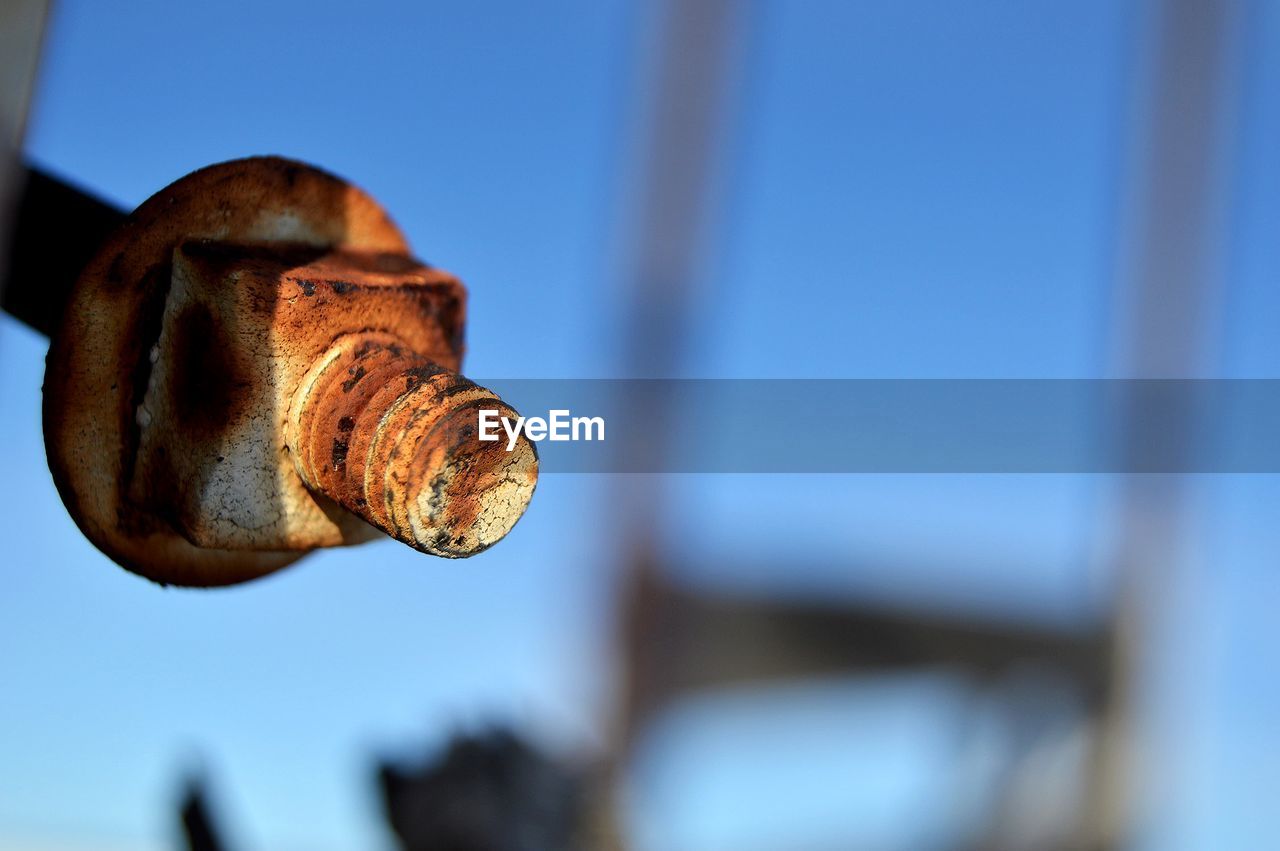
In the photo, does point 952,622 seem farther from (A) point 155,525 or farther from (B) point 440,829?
(A) point 155,525

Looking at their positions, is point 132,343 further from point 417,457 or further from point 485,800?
point 485,800

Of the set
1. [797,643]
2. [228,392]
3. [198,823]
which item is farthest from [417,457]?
[797,643]

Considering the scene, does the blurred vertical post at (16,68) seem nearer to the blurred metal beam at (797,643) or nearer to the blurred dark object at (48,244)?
the blurred dark object at (48,244)

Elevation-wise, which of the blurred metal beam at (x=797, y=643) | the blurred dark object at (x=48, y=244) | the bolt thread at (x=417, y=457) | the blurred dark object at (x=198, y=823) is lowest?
the blurred dark object at (x=198, y=823)

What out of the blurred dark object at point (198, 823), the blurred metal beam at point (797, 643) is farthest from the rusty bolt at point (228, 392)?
the blurred metal beam at point (797, 643)

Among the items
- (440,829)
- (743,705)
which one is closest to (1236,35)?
(743,705)

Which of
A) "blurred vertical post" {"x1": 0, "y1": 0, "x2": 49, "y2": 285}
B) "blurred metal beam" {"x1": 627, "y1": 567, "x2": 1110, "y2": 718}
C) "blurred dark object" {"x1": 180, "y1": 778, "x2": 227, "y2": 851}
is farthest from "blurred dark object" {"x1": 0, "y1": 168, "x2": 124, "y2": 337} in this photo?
"blurred metal beam" {"x1": 627, "y1": 567, "x2": 1110, "y2": 718}
